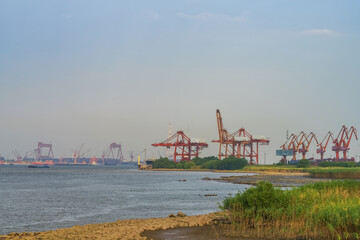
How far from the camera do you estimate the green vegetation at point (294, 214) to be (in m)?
22.1

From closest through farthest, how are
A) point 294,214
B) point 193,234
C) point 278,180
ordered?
point 294,214 < point 193,234 < point 278,180

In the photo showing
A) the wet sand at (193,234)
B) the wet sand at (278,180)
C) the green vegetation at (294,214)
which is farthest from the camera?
the wet sand at (278,180)

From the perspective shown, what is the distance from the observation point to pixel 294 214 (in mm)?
24562

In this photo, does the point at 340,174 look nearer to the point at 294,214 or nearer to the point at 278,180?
the point at 278,180

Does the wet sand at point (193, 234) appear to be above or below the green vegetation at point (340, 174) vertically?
below

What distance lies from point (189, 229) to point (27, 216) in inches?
860

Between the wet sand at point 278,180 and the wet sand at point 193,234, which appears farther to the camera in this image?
the wet sand at point 278,180

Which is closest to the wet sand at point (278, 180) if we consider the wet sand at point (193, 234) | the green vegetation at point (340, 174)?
the green vegetation at point (340, 174)

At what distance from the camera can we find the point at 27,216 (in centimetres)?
4281

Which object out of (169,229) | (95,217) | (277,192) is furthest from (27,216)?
(277,192)

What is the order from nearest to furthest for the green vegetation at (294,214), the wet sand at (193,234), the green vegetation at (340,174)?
the green vegetation at (294,214) < the wet sand at (193,234) < the green vegetation at (340,174)

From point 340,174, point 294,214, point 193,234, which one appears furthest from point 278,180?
point 193,234

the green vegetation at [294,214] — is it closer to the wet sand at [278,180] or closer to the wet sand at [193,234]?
the wet sand at [193,234]

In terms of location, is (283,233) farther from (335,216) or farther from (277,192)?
(277,192)
